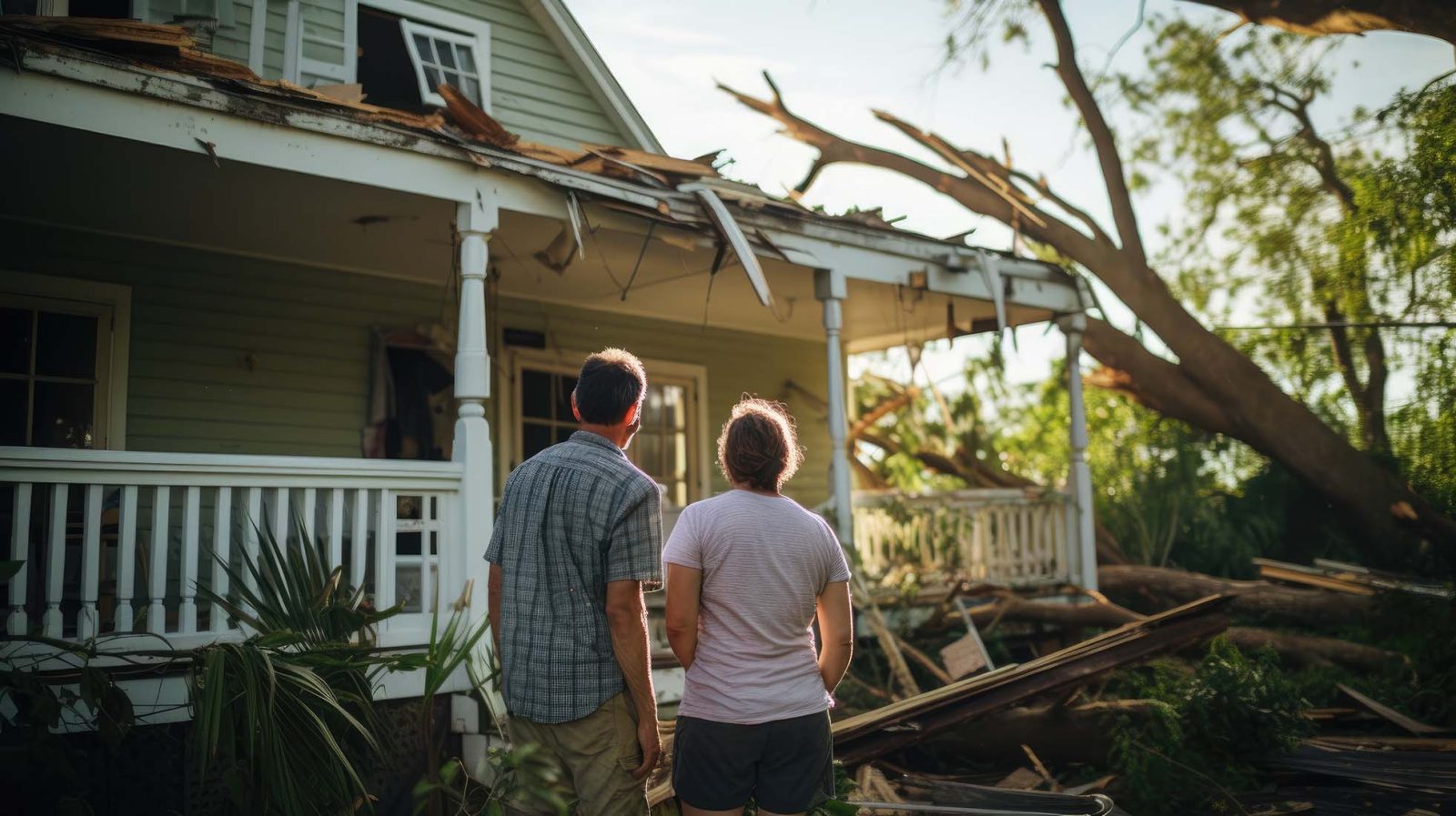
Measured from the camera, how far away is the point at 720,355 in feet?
38.5

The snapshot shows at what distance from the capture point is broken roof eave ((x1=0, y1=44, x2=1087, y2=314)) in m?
5.58

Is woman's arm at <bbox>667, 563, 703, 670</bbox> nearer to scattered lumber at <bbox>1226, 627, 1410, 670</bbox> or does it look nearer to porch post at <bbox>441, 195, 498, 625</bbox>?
porch post at <bbox>441, 195, 498, 625</bbox>

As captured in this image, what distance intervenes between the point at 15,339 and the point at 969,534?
7.31 metres

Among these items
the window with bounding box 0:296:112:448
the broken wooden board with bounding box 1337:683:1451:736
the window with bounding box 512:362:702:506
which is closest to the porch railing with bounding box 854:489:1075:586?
the window with bounding box 512:362:702:506

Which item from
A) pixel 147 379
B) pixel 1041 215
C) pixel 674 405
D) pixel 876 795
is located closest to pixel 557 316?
pixel 674 405

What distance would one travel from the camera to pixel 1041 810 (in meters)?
5.37

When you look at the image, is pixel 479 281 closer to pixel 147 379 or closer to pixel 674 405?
pixel 147 379

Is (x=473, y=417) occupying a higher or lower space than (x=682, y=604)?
higher

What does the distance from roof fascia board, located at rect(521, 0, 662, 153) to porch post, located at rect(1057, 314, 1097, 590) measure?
172 inches

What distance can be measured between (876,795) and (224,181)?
4.95m

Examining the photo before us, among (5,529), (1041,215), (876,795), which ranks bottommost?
(876,795)

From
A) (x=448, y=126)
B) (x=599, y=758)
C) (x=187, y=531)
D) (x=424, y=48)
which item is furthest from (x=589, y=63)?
(x=599, y=758)

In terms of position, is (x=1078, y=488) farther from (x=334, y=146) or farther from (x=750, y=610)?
(x=750, y=610)

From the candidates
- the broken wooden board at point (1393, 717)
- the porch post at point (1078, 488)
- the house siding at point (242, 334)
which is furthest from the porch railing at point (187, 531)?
the broken wooden board at point (1393, 717)
